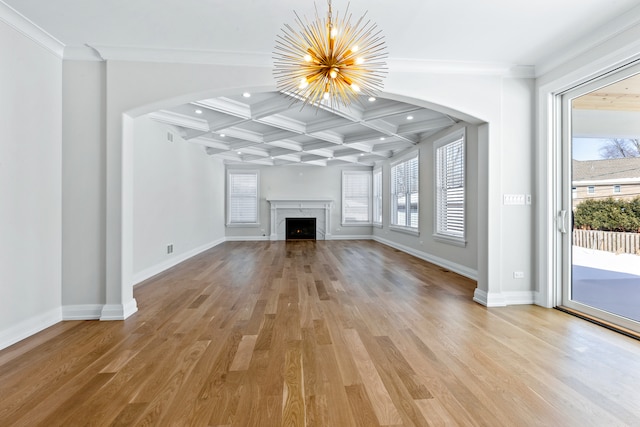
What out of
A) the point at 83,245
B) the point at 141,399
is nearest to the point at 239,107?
the point at 83,245

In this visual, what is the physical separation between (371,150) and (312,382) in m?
6.37

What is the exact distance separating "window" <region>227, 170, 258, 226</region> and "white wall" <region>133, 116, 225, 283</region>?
155 centimetres

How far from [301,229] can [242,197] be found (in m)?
2.24

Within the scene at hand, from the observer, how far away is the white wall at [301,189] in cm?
989

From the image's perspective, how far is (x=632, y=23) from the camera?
8.07 ft

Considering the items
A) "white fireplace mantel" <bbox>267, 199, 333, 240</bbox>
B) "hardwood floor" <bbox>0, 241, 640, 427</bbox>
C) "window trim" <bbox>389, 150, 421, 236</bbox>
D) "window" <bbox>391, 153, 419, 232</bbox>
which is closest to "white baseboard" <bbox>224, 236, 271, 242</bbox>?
"white fireplace mantel" <bbox>267, 199, 333, 240</bbox>

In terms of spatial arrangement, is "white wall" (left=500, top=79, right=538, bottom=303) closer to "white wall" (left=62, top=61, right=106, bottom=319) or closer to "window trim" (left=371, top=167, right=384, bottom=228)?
"white wall" (left=62, top=61, right=106, bottom=319)

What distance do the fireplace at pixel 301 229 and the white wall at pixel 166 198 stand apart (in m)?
2.85

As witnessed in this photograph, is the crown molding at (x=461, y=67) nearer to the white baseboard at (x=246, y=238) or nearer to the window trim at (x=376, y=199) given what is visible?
the window trim at (x=376, y=199)

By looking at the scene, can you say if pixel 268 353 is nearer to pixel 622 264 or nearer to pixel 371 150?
pixel 622 264

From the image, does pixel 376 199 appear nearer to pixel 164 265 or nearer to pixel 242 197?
pixel 242 197

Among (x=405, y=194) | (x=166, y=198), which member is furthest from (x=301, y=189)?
(x=166, y=198)

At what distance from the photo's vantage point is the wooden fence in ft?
8.72

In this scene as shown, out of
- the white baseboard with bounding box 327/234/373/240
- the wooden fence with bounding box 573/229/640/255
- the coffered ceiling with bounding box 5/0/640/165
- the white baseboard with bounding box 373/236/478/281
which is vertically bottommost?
the white baseboard with bounding box 373/236/478/281
